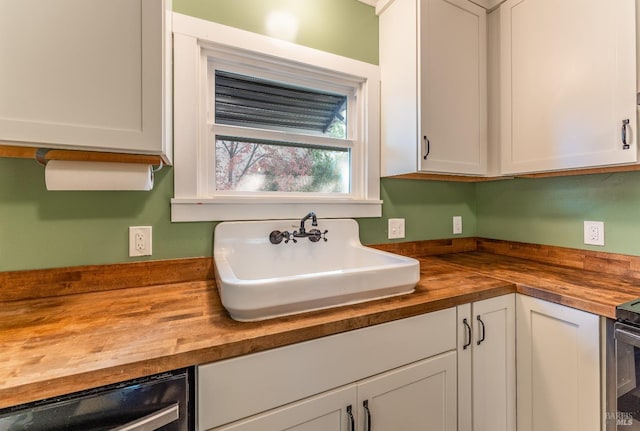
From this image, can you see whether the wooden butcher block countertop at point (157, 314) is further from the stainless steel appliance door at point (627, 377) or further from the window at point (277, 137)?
the window at point (277, 137)

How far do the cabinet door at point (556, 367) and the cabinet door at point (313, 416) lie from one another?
2.67 feet

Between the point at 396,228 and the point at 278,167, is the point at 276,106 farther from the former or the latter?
the point at 396,228

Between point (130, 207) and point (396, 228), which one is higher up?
point (130, 207)

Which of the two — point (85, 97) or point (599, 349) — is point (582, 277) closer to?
point (599, 349)

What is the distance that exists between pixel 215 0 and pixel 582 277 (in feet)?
6.97

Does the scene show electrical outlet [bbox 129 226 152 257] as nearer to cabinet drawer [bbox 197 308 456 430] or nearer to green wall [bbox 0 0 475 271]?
green wall [bbox 0 0 475 271]

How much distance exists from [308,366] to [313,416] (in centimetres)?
15

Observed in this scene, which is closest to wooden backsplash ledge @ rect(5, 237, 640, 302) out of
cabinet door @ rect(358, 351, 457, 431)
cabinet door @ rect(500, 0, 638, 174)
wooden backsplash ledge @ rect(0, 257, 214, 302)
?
wooden backsplash ledge @ rect(0, 257, 214, 302)

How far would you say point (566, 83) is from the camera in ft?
4.35

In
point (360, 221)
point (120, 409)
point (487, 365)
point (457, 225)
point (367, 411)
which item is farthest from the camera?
point (457, 225)

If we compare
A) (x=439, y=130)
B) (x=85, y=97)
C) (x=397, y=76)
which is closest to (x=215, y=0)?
(x=85, y=97)

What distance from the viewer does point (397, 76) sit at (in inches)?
62.1

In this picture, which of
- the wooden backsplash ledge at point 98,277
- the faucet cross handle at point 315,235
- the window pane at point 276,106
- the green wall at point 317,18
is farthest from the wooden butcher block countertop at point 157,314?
the green wall at point 317,18

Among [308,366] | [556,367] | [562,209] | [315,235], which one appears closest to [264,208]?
[315,235]
